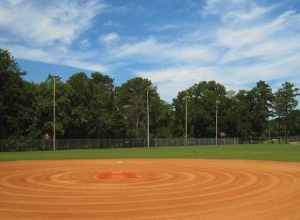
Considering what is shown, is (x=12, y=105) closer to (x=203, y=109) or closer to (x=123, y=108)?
(x=123, y=108)

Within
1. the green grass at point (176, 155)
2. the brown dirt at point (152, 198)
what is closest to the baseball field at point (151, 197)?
the brown dirt at point (152, 198)

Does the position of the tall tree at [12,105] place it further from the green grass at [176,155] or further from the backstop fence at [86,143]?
the green grass at [176,155]

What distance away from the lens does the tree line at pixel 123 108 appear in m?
66.1

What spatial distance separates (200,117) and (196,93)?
1316 centimetres

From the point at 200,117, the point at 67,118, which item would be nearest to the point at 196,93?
the point at 200,117

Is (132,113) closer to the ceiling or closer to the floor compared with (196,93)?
closer to the floor

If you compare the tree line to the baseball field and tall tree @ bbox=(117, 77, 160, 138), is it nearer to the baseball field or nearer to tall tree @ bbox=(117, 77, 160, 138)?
Result: tall tree @ bbox=(117, 77, 160, 138)

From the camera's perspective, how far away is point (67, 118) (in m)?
70.1

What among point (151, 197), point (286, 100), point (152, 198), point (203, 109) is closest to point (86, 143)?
point (151, 197)

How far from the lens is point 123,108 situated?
10281cm

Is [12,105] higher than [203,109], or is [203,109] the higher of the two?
[203,109]

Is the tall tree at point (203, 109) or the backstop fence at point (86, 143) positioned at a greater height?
the tall tree at point (203, 109)

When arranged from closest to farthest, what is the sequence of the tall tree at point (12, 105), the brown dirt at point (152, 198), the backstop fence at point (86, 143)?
the brown dirt at point (152, 198) → the backstop fence at point (86, 143) → the tall tree at point (12, 105)

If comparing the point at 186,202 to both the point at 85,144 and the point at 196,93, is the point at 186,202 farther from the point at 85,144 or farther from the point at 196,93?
the point at 196,93
